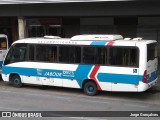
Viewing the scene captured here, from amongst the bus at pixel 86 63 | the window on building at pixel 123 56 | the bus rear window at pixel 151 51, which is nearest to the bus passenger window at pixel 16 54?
the bus at pixel 86 63

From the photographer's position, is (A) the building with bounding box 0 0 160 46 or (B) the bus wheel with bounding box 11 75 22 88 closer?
(B) the bus wheel with bounding box 11 75 22 88

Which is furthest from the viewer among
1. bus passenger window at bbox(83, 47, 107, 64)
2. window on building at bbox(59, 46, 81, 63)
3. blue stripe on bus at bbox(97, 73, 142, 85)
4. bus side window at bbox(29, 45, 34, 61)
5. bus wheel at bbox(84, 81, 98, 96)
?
bus side window at bbox(29, 45, 34, 61)

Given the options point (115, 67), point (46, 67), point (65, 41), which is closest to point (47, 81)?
point (46, 67)

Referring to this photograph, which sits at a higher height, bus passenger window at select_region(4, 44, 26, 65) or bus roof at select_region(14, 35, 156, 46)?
bus roof at select_region(14, 35, 156, 46)

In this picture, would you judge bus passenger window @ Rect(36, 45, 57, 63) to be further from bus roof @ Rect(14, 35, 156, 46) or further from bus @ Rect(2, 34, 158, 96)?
bus roof @ Rect(14, 35, 156, 46)

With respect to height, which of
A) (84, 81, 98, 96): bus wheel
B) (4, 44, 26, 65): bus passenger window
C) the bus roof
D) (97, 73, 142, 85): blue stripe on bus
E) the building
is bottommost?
(84, 81, 98, 96): bus wheel

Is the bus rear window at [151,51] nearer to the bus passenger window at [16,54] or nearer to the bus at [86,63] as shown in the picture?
the bus at [86,63]

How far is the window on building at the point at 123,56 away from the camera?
14312 mm

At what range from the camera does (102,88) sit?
49.7 ft

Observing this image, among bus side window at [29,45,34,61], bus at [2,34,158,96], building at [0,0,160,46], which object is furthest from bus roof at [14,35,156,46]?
building at [0,0,160,46]

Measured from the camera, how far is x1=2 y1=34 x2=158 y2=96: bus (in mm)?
14325

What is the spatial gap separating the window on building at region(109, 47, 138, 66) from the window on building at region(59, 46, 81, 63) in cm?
147

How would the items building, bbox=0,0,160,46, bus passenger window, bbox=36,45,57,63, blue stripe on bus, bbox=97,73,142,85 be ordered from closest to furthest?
blue stripe on bus, bbox=97,73,142,85
bus passenger window, bbox=36,45,57,63
building, bbox=0,0,160,46

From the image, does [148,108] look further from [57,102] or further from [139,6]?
[139,6]
